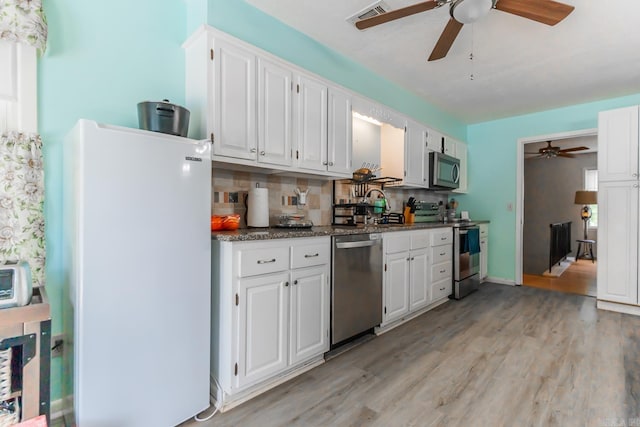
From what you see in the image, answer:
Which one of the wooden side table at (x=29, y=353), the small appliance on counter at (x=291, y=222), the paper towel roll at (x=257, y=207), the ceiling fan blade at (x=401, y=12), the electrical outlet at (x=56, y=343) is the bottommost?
the electrical outlet at (x=56, y=343)

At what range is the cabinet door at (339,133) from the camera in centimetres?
267

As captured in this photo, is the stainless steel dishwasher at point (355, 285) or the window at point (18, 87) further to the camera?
the stainless steel dishwasher at point (355, 285)

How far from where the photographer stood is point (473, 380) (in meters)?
2.02

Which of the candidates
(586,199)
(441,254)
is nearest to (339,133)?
(441,254)

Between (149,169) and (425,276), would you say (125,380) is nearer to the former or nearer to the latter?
(149,169)

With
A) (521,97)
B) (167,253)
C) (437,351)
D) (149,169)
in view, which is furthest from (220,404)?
(521,97)

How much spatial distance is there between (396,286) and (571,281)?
383 centimetres

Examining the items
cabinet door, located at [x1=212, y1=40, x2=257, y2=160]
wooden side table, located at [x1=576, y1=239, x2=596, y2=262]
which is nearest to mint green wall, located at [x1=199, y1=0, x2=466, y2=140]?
cabinet door, located at [x1=212, y1=40, x2=257, y2=160]

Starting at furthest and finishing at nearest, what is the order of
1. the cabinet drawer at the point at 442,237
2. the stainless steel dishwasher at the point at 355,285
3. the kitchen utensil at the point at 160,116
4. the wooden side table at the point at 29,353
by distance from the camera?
A: the cabinet drawer at the point at 442,237 < the stainless steel dishwasher at the point at 355,285 < the kitchen utensil at the point at 160,116 < the wooden side table at the point at 29,353

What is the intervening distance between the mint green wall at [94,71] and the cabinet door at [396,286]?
209 centimetres

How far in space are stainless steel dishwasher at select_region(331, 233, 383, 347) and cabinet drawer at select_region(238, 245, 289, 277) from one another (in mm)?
447

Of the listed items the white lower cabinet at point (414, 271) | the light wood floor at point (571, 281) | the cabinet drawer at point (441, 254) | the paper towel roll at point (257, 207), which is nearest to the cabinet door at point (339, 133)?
the paper towel roll at point (257, 207)

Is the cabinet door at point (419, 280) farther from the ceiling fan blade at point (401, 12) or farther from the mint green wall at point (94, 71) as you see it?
the mint green wall at point (94, 71)

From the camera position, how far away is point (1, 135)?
4.73ft
